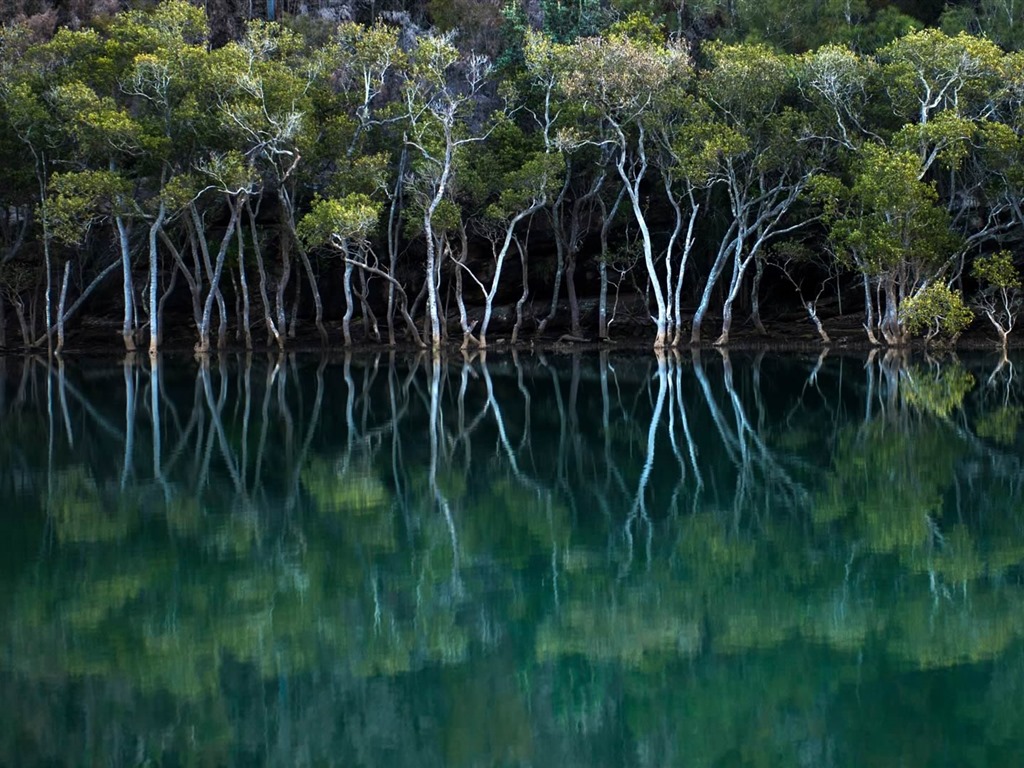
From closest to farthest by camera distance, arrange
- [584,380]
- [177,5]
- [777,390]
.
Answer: [777,390], [584,380], [177,5]

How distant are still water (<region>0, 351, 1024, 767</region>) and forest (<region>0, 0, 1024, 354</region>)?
72.8 ft

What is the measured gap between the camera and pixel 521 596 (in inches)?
384

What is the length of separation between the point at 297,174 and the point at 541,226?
41.6 feet

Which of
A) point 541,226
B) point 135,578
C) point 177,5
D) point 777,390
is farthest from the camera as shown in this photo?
point 541,226

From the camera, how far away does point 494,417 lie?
926 inches

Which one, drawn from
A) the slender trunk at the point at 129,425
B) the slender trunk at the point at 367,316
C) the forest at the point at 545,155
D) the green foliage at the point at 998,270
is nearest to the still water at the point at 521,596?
the slender trunk at the point at 129,425

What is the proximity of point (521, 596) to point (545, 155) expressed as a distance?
35095 mm

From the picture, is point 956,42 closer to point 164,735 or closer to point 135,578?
point 135,578

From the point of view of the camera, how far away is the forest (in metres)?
40.9

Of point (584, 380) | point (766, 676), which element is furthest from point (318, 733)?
point (584, 380)

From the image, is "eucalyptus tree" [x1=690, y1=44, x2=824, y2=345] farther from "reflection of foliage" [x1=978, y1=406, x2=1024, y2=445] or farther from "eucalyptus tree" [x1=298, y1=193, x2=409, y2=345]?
"reflection of foliage" [x1=978, y1=406, x2=1024, y2=445]

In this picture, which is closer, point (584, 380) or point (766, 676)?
point (766, 676)

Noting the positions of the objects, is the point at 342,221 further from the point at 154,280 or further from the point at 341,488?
the point at 341,488

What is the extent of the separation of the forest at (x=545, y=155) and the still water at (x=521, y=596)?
2220 cm
